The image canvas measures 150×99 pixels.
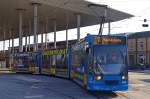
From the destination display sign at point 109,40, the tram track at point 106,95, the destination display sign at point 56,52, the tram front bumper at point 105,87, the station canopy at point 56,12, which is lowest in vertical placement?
the tram track at point 106,95

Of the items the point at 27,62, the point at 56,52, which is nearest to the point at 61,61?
the point at 56,52

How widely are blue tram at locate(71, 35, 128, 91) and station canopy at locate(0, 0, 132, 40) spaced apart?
38.3 m

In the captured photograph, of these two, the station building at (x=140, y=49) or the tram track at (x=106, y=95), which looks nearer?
the tram track at (x=106, y=95)

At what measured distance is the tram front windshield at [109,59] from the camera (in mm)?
20438

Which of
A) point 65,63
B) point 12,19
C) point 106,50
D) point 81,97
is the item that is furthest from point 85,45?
point 12,19

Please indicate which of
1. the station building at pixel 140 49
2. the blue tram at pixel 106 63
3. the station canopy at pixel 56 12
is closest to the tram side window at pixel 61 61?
the blue tram at pixel 106 63

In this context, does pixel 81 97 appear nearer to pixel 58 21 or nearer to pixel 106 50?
pixel 106 50

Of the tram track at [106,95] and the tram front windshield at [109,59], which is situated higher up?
the tram front windshield at [109,59]

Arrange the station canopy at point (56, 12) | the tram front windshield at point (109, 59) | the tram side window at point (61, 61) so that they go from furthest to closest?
the station canopy at point (56, 12), the tram side window at point (61, 61), the tram front windshield at point (109, 59)

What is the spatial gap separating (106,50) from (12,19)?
5892 cm

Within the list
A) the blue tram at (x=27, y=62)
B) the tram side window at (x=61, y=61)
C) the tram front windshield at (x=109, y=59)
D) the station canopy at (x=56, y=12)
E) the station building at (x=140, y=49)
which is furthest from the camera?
the station building at (x=140, y=49)

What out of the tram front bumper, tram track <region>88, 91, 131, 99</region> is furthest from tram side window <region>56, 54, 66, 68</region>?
the tram front bumper

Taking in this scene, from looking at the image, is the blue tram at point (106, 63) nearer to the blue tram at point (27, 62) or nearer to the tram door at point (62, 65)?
the tram door at point (62, 65)

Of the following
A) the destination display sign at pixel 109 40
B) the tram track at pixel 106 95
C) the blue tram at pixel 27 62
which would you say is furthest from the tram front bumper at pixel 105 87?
the blue tram at pixel 27 62
